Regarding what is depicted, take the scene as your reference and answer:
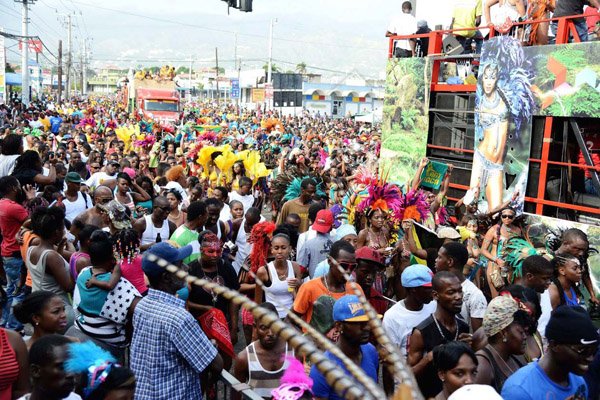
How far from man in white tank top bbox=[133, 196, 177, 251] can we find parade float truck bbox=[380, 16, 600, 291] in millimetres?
4567

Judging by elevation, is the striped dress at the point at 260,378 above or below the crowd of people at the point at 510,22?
below

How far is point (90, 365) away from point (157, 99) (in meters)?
37.6

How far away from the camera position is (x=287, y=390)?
330 centimetres

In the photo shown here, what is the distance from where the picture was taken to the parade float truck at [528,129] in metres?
8.44

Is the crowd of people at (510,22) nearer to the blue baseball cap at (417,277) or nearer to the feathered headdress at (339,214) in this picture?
the feathered headdress at (339,214)

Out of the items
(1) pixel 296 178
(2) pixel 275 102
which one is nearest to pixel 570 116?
(1) pixel 296 178

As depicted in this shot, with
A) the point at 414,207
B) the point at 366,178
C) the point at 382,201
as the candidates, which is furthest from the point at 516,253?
the point at 366,178

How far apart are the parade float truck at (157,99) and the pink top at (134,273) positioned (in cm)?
3350

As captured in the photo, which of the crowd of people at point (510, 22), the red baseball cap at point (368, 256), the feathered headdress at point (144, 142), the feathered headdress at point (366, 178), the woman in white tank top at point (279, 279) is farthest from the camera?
the feathered headdress at point (144, 142)

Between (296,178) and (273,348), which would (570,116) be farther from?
(273,348)

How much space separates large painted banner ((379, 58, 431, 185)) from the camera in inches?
440

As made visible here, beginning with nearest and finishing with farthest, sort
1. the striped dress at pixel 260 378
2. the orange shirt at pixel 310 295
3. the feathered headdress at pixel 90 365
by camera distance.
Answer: the feathered headdress at pixel 90 365 < the striped dress at pixel 260 378 < the orange shirt at pixel 310 295

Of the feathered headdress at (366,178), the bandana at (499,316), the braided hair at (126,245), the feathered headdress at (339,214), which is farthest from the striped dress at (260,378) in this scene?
the feathered headdress at (339,214)

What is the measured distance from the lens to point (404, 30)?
39.6 ft
